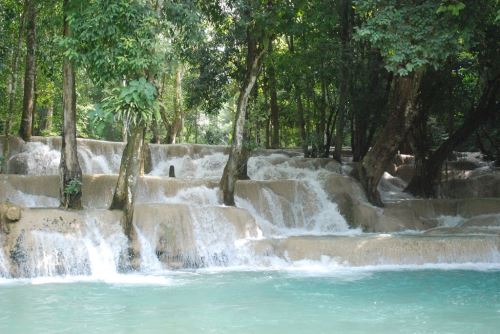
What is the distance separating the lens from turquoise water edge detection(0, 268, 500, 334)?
302 inches

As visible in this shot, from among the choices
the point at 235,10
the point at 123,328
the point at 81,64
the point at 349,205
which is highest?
the point at 235,10

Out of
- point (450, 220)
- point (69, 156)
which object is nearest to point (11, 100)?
point (69, 156)

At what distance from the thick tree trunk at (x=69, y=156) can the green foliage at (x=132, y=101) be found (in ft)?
8.06

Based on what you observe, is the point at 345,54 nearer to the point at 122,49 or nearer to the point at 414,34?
the point at 414,34

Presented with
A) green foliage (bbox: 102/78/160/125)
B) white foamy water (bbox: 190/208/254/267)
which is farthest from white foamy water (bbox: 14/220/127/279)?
green foliage (bbox: 102/78/160/125)

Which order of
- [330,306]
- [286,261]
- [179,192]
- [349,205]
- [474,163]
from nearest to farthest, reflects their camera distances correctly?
[330,306]
[286,261]
[179,192]
[349,205]
[474,163]

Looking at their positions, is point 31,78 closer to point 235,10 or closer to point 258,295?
point 235,10

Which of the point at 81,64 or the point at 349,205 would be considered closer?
the point at 81,64

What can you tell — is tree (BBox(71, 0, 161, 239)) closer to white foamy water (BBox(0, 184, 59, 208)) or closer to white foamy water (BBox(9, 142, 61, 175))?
white foamy water (BBox(0, 184, 59, 208))

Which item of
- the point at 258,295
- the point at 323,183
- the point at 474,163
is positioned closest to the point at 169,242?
the point at 258,295

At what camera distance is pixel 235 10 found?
15938mm

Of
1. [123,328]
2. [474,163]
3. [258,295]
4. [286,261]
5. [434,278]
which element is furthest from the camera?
[474,163]

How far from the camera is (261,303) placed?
894 cm

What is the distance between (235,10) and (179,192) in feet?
16.3
